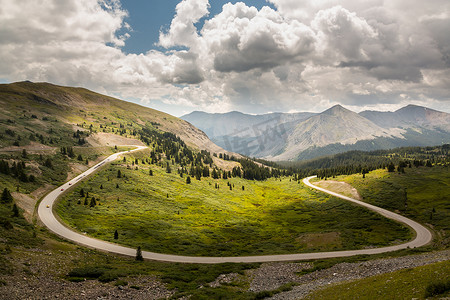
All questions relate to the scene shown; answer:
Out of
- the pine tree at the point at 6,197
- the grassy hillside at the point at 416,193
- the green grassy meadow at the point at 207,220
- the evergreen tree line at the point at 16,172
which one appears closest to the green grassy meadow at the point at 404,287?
the green grassy meadow at the point at 207,220

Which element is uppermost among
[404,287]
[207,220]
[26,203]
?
[404,287]

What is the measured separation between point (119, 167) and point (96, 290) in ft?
453

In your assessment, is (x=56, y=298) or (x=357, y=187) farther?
(x=357, y=187)

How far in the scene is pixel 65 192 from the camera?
93688 millimetres

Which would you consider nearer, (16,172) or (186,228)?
(186,228)

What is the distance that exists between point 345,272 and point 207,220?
71479 millimetres

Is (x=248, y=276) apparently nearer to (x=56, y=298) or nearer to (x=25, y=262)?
(x=56, y=298)

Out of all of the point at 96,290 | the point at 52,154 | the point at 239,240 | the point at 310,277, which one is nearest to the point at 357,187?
the point at 239,240

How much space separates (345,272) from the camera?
34.9m

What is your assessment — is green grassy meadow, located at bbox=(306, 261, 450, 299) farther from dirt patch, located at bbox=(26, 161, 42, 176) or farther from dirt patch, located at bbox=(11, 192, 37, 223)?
dirt patch, located at bbox=(26, 161, 42, 176)

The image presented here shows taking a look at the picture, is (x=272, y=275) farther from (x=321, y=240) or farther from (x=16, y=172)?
→ (x=16, y=172)

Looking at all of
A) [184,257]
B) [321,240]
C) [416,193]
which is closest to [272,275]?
[184,257]

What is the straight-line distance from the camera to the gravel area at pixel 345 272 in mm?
28719

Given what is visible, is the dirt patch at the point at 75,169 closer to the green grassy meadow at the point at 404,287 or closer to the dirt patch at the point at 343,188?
the green grassy meadow at the point at 404,287
